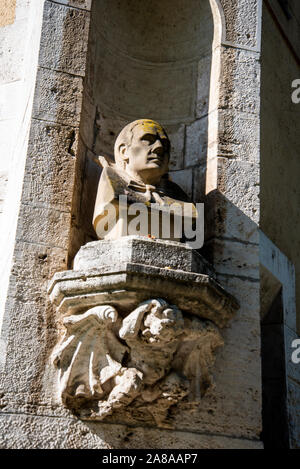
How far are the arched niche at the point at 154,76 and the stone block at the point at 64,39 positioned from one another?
254 millimetres

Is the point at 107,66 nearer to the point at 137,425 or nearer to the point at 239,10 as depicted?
the point at 239,10

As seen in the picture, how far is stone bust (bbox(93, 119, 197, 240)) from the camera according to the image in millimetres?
4094

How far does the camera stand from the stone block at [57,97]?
14.3 ft

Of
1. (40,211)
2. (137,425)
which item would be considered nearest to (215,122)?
(40,211)

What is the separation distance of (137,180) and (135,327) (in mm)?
958

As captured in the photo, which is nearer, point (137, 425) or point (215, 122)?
point (137, 425)

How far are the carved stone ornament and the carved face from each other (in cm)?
52

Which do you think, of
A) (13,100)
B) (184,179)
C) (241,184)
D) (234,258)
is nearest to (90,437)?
(234,258)

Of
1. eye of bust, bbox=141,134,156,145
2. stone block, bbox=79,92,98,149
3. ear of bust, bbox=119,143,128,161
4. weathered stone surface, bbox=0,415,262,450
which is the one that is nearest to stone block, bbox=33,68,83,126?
stone block, bbox=79,92,98,149

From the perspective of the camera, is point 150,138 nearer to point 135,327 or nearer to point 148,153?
point 148,153

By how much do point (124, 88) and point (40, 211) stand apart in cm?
143

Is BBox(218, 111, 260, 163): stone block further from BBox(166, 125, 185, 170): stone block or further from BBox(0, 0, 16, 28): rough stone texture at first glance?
BBox(0, 0, 16, 28): rough stone texture

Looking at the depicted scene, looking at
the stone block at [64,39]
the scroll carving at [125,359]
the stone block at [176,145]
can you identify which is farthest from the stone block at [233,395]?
the stone block at [64,39]

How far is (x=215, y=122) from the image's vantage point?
4684 mm
